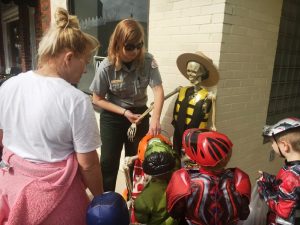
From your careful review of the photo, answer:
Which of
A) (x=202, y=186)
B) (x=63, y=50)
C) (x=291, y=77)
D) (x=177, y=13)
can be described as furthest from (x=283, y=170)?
(x=291, y=77)

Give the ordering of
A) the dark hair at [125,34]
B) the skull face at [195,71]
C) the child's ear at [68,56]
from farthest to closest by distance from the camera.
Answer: the skull face at [195,71] < the dark hair at [125,34] < the child's ear at [68,56]

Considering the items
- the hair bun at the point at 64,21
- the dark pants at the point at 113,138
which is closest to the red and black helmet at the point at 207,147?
the hair bun at the point at 64,21

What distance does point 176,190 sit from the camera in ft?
5.36

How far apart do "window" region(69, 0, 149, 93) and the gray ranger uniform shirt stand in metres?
1.30

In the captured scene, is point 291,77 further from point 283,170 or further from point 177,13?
point 283,170

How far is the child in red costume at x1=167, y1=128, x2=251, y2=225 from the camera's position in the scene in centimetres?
160

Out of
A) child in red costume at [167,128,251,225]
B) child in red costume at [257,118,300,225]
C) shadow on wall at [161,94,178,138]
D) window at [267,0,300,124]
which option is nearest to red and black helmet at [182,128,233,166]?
child in red costume at [167,128,251,225]

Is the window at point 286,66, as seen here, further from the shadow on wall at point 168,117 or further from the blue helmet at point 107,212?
the blue helmet at point 107,212

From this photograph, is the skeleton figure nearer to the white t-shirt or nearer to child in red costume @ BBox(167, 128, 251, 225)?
child in red costume @ BBox(167, 128, 251, 225)

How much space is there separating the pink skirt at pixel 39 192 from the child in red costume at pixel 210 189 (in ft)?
1.85

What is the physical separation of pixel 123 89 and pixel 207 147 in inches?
48.3

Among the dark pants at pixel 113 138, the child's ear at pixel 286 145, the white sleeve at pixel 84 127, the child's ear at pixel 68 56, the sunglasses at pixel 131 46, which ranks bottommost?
the dark pants at pixel 113 138

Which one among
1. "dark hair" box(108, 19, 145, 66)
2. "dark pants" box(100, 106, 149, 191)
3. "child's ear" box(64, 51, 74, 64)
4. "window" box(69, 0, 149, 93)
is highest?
"window" box(69, 0, 149, 93)

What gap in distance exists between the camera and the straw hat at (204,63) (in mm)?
2676
